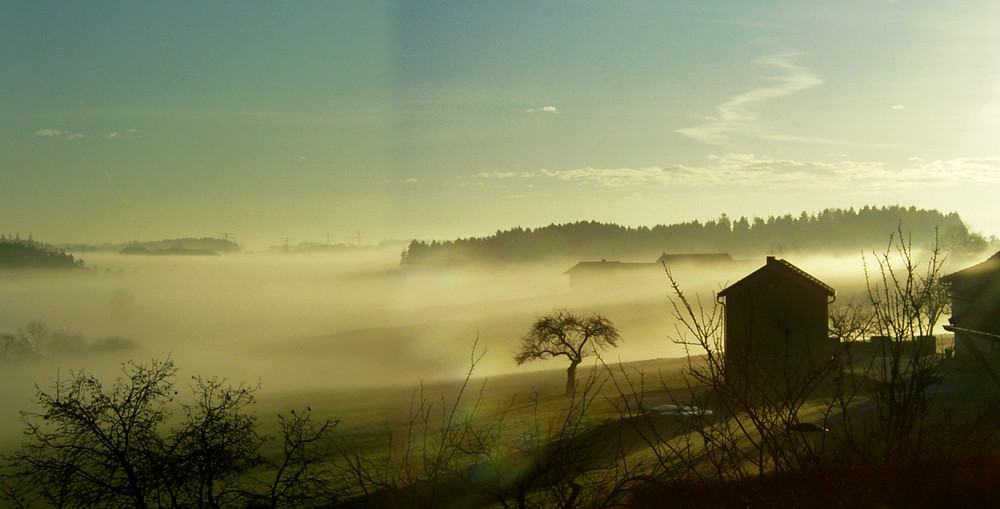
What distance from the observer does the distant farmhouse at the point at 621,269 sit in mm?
137250

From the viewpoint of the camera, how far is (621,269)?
145625 millimetres

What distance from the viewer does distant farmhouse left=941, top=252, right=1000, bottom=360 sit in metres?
9.93

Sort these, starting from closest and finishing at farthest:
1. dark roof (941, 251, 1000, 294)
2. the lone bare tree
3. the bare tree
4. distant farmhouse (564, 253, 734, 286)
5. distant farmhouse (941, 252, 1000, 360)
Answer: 1. distant farmhouse (941, 252, 1000, 360)
2. the bare tree
3. dark roof (941, 251, 1000, 294)
4. the lone bare tree
5. distant farmhouse (564, 253, 734, 286)

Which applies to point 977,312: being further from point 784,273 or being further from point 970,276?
point 970,276

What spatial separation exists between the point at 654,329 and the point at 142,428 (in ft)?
346

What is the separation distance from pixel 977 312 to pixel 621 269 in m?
128

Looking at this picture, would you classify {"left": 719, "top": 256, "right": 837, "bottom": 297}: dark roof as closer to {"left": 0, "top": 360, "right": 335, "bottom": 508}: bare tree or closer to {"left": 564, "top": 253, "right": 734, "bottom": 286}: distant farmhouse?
{"left": 0, "top": 360, "right": 335, "bottom": 508}: bare tree

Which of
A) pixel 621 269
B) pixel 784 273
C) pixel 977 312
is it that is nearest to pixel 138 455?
pixel 977 312

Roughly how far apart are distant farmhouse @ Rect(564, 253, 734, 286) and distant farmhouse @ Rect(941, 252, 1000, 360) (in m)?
96.1

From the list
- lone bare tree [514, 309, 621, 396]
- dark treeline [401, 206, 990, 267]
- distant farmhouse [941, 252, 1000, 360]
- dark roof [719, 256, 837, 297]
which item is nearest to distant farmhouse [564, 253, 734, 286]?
dark treeline [401, 206, 990, 267]

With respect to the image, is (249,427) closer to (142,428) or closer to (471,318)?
(142,428)

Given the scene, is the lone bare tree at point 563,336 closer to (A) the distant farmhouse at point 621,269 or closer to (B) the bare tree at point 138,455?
(B) the bare tree at point 138,455

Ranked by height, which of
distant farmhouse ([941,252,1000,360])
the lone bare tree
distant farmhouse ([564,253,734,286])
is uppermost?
distant farmhouse ([941,252,1000,360])

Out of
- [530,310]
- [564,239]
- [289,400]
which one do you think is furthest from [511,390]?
[564,239]
